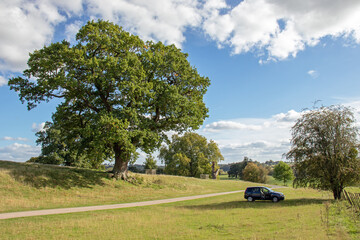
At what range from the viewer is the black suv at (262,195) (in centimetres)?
2522

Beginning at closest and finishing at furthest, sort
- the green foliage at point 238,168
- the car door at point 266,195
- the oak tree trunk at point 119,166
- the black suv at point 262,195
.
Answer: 1. the black suv at point 262,195
2. the car door at point 266,195
3. the oak tree trunk at point 119,166
4. the green foliage at point 238,168

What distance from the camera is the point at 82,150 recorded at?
30.6 meters

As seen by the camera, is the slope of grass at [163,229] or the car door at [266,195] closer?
the slope of grass at [163,229]

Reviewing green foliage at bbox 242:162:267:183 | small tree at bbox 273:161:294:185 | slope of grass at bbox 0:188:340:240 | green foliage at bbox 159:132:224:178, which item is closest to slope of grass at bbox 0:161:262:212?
slope of grass at bbox 0:188:340:240

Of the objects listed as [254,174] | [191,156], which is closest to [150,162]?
[191,156]

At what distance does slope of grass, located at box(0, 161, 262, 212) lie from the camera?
21.2 m

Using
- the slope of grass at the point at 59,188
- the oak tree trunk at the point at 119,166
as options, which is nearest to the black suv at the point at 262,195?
the slope of grass at the point at 59,188

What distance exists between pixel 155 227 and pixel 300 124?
1867 centimetres

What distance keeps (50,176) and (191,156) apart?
5317cm

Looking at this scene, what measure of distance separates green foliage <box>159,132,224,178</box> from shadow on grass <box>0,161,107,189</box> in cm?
4261

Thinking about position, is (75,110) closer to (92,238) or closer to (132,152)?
(132,152)

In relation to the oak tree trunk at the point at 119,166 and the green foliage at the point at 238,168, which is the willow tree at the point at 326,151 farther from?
the green foliage at the point at 238,168

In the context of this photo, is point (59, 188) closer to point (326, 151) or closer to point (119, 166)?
point (119, 166)

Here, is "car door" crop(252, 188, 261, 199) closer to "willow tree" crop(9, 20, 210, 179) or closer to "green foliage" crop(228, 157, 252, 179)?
"willow tree" crop(9, 20, 210, 179)
